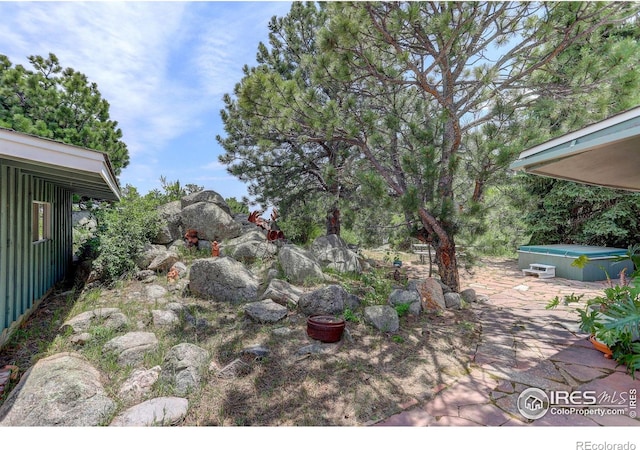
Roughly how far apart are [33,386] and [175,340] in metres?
1.37

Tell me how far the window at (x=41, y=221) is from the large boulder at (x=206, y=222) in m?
2.69

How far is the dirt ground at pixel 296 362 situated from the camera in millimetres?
2752

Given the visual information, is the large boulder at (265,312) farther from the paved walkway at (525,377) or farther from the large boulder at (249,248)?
the large boulder at (249,248)

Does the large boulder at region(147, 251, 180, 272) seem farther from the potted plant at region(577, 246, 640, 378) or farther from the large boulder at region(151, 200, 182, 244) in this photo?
the potted plant at region(577, 246, 640, 378)

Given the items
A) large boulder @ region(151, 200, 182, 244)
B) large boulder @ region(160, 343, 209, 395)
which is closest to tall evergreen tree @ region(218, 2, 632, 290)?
large boulder @ region(160, 343, 209, 395)

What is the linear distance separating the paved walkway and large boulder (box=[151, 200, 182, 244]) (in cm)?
717

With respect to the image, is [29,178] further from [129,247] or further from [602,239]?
[602,239]

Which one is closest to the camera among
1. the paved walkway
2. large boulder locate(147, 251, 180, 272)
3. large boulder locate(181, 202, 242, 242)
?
the paved walkway

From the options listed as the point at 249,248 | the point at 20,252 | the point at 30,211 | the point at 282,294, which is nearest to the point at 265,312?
the point at 282,294

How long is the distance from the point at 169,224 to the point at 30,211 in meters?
3.14

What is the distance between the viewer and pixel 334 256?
7.60 m

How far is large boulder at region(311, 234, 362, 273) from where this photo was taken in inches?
291

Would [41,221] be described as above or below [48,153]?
below

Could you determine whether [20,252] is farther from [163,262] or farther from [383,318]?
[383,318]
